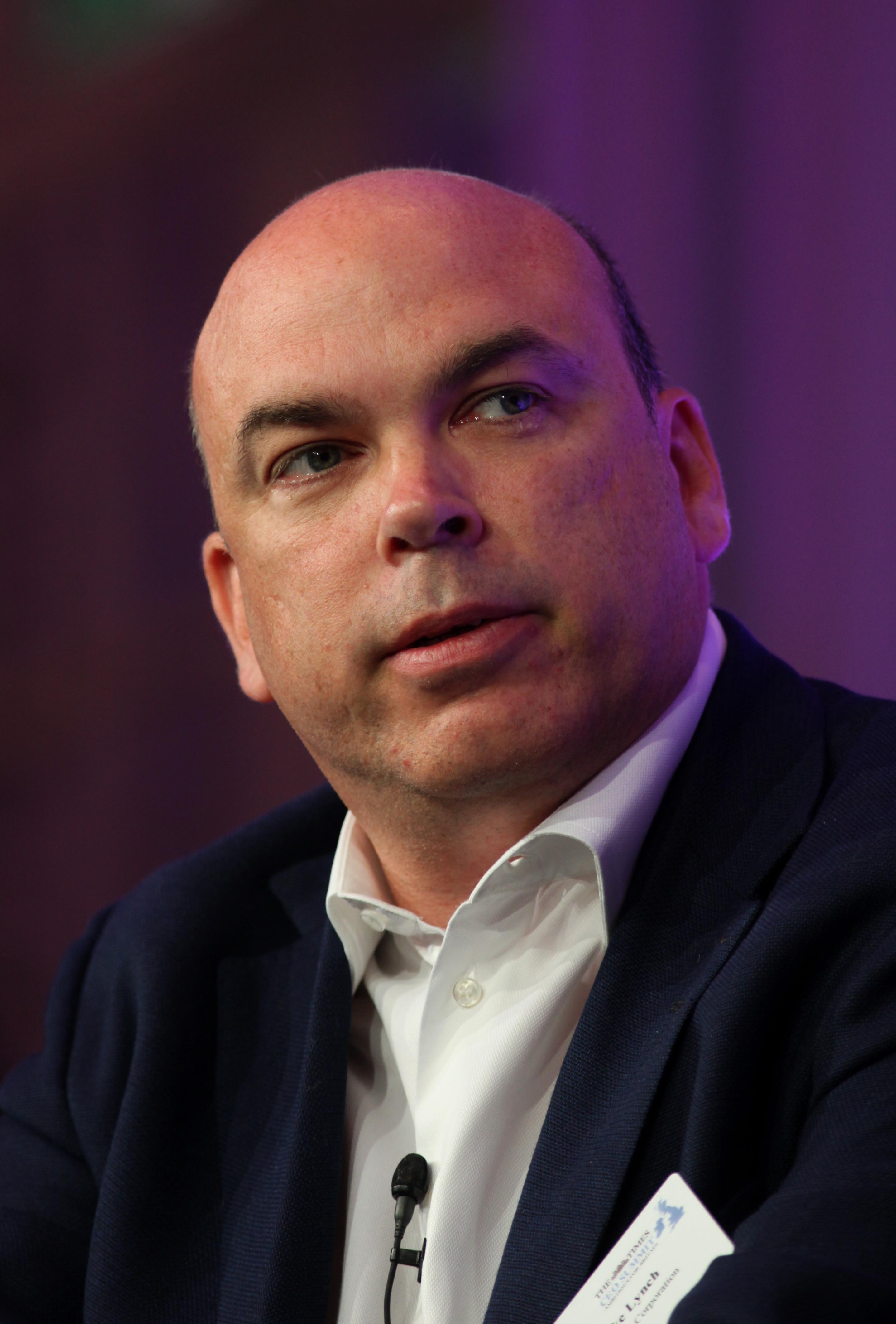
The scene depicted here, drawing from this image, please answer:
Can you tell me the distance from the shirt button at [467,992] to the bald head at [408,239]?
72 centimetres

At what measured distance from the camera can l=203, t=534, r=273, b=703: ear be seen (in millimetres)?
1655

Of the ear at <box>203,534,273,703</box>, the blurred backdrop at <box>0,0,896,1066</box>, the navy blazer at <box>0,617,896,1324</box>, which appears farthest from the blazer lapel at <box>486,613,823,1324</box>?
the blurred backdrop at <box>0,0,896,1066</box>

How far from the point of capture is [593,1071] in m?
1.17

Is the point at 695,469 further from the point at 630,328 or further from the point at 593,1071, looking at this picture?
the point at 593,1071

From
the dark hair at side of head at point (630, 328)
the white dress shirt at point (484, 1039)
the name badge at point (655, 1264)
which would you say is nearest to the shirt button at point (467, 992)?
the white dress shirt at point (484, 1039)

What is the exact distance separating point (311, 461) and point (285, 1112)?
0.78 meters

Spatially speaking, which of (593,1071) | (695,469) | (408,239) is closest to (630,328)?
(695,469)

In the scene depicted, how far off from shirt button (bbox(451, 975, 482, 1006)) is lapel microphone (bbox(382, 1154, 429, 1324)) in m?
0.17

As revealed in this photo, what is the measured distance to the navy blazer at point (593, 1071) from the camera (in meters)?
1.03

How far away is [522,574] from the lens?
127cm

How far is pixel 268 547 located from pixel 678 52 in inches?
64.1

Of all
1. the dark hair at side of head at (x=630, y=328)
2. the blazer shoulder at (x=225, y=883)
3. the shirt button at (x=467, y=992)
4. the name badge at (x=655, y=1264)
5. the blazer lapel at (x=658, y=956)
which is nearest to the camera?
the name badge at (x=655, y=1264)

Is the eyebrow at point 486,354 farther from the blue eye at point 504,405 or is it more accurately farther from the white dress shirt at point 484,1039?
the white dress shirt at point 484,1039

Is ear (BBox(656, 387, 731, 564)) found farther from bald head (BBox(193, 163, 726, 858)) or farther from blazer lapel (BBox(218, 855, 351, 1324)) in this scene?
blazer lapel (BBox(218, 855, 351, 1324))
